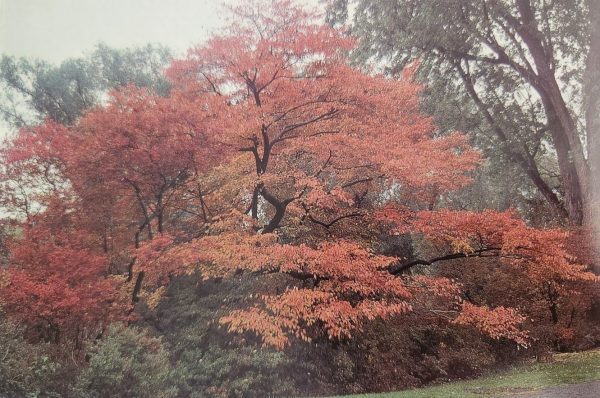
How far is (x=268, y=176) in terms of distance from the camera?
349 inches

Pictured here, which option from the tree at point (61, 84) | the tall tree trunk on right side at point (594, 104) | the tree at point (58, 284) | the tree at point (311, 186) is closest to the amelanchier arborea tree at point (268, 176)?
the tree at point (311, 186)

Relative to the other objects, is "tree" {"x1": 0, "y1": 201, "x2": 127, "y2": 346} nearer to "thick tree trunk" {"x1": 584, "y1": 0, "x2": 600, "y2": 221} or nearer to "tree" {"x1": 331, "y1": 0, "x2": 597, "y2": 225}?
"tree" {"x1": 331, "y1": 0, "x2": 597, "y2": 225}

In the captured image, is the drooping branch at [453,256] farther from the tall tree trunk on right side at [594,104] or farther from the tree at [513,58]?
the tree at [513,58]

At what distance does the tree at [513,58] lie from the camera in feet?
36.2

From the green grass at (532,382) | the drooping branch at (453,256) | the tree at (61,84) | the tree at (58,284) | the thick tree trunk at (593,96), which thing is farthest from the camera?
the tree at (61,84)

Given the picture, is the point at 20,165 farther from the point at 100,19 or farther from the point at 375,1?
the point at 375,1

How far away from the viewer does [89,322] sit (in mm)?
8133

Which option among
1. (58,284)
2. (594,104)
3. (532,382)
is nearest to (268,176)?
(58,284)

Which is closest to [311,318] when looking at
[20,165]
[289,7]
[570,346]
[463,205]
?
[289,7]

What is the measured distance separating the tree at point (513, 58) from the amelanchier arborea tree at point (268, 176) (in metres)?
2.60

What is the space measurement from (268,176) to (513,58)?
9180 mm

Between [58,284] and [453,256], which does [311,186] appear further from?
[58,284]

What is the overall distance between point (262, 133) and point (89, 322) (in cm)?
500

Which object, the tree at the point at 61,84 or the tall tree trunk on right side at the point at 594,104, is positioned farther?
the tree at the point at 61,84
